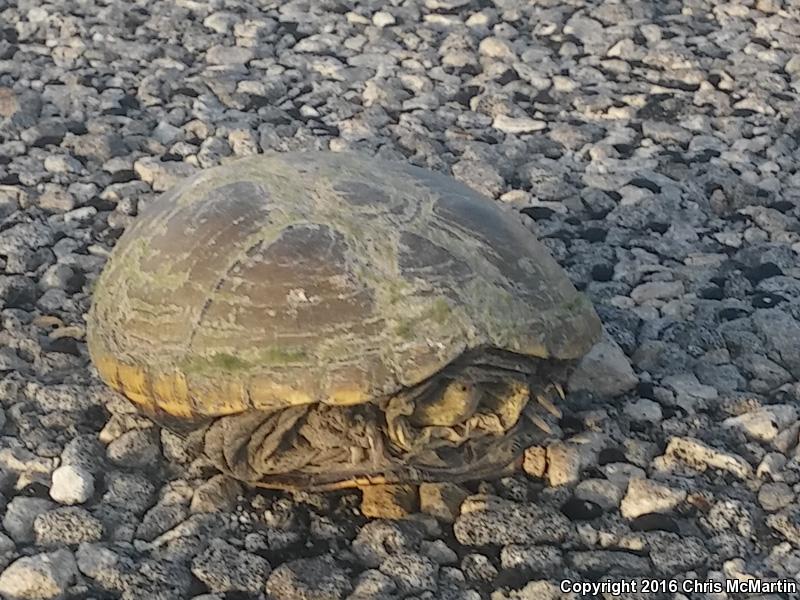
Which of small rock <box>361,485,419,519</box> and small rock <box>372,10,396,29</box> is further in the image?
small rock <box>372,10,396,29</box>

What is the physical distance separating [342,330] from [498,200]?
245 cm

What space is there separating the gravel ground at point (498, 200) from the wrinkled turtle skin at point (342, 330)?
0.89 ft

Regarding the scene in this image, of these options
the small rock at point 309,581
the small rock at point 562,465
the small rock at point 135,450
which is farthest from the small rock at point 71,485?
the small rock at point 562,465

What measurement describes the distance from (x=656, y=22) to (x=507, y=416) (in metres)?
4.75

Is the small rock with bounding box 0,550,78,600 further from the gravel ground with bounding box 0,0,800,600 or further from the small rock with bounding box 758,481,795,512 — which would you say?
→ the small rock with bounding box 758,481,795,512

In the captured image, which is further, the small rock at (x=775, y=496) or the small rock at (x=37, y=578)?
the small rock at (x=775, y=496)

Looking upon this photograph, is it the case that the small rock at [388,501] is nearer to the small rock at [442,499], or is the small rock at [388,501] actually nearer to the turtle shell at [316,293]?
the small rock at [442,499]

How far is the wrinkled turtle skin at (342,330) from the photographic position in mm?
3424

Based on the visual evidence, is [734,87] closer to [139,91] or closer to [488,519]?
[139,91]

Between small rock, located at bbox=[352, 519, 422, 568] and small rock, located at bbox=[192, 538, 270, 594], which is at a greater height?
small rock, located at bbox=[192, 538, 270, 594]

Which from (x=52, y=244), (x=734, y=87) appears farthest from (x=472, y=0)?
(x=52, y=244)

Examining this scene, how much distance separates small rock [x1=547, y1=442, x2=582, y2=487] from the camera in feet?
13.0

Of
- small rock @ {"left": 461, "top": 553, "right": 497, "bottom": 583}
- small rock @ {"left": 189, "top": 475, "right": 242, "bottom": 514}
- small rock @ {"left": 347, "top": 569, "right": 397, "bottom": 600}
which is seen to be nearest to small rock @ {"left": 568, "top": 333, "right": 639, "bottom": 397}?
small rock @ {"left": 461, "top": 553, "right": 497, "bottom": 583}

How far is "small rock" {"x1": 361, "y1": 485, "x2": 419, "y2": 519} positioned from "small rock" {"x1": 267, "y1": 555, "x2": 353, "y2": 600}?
268 mm
